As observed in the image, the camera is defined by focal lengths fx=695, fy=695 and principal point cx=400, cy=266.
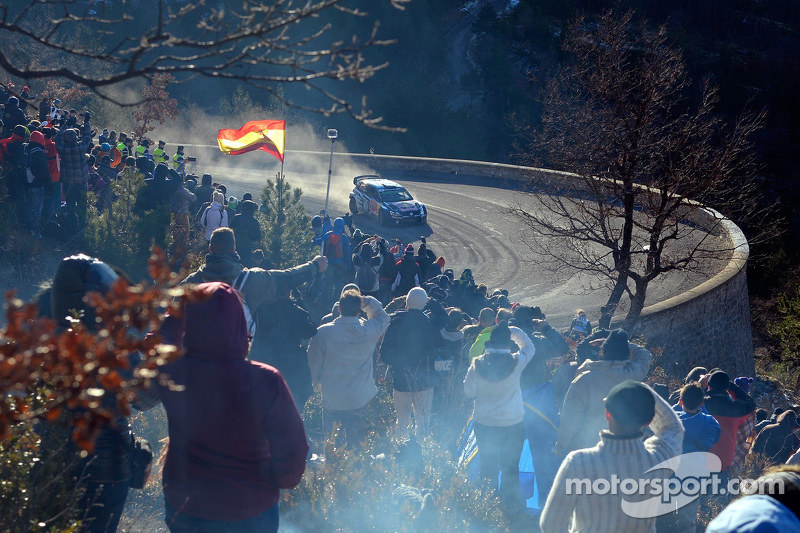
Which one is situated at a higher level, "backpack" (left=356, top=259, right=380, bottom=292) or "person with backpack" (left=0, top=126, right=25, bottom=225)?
"person with backpack" (left=0, top=126, right=25, bottom=225)

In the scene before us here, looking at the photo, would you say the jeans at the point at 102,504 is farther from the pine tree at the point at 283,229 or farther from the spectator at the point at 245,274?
the pine tree at the point at 283,229

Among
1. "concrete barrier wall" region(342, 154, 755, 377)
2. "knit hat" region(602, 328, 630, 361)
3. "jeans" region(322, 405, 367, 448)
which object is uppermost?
"knit hat" region(602, 328, 630, 361)

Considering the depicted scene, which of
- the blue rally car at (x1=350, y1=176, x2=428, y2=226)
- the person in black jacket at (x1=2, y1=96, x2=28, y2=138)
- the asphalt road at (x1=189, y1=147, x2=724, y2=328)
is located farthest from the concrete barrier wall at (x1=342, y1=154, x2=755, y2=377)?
the person in black jacket at (x1=2, y1=96, x2=28, y2=138)

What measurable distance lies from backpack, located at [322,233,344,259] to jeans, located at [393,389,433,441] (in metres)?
5.55

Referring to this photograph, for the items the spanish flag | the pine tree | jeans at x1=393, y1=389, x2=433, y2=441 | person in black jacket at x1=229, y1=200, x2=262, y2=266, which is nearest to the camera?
jeans at x1=393, y1=389, x2=433, y2=441

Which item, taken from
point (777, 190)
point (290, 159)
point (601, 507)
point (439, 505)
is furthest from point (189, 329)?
point (777, 190)

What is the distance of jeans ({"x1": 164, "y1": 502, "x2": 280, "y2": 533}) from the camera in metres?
3.58

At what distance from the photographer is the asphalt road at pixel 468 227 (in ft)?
69.5

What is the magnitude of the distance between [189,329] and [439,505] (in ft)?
9.81

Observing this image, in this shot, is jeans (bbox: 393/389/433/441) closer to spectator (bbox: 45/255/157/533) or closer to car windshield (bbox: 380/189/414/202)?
spectator (bbox: 45/255/157/533)

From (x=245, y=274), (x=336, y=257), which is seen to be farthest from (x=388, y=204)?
(x=245, y=274)

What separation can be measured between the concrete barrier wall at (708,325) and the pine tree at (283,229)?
7.66 metres

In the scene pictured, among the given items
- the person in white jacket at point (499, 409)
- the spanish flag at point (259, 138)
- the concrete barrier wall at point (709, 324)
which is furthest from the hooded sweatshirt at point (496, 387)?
the concrete barrier wall at point (709, 324)

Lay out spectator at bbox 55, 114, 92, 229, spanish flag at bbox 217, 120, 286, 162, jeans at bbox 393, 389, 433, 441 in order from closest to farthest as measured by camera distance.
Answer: jeans at bbox 393, 389, 433, 441, spectator at bbox 55, 114, 92, 229, spanish flag at bbox 217, 120, 286, 162
